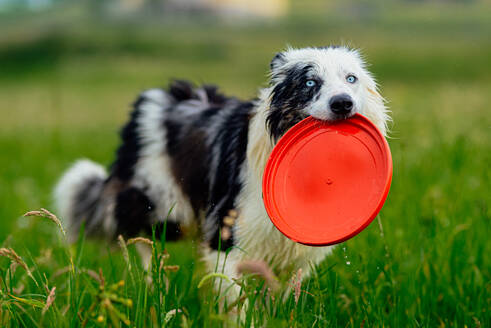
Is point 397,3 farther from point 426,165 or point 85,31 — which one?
point 426,165

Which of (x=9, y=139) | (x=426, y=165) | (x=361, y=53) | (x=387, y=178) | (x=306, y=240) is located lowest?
(x=9, y=139)

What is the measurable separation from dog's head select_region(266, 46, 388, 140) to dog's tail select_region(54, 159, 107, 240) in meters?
2.18

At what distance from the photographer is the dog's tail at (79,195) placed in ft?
15.6

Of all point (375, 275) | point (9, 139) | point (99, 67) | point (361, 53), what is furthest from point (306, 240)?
point (99, 67)

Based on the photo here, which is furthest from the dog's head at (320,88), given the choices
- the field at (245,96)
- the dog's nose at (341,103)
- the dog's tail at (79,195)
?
the dog's tail at (79,195)

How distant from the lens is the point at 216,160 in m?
3.71

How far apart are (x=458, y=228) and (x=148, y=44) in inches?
893

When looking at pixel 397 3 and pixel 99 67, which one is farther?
pixel 397 3

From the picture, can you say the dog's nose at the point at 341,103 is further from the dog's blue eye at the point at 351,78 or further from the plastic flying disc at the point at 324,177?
the dog's blue eye at the point at 351,78

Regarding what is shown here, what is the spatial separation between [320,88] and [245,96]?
11.1 m

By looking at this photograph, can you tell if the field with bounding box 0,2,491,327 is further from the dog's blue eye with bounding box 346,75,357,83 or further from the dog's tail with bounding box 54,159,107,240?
the dog's blue eye with bounding box 346,75,357,83

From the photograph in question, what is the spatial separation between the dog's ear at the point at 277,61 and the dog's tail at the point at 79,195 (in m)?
2.11

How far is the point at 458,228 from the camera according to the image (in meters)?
3.60

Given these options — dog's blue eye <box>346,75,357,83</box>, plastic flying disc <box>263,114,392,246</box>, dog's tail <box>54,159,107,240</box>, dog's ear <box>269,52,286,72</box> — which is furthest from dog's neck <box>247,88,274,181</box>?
dog's tail <box>54,159,107,240</box>
